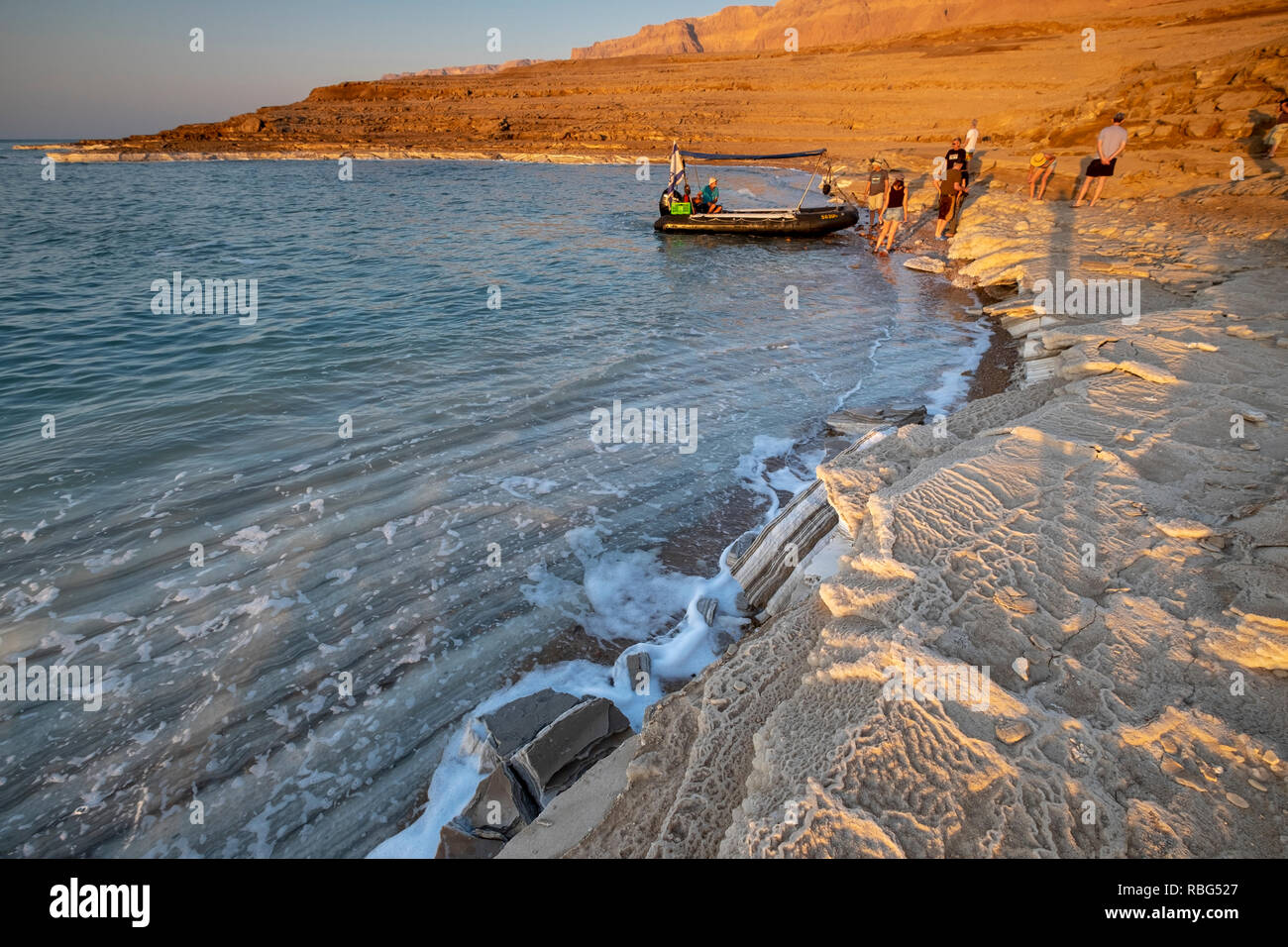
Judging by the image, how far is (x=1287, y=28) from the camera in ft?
98.3

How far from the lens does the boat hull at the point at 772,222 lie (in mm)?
19125

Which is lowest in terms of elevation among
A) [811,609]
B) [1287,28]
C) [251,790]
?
[251,790]

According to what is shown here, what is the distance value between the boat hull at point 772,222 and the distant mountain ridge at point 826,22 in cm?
6404

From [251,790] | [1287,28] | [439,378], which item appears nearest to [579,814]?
[251,790]

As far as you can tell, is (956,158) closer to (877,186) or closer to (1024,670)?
(877,186)

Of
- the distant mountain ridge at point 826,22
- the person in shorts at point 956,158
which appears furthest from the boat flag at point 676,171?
the distant mountain ridge at point 826,22

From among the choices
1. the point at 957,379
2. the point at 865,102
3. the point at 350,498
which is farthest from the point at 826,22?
the point at 350,498

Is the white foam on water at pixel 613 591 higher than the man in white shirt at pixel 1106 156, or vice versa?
the man in white shirt at pixel 1106 156

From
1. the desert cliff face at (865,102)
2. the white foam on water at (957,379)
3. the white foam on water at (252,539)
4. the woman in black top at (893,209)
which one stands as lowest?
the white foam on water at (252,539)

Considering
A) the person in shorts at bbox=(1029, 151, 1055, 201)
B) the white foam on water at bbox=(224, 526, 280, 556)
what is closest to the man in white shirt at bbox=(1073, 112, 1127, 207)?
the person in shorts at bbox=(1029, 151, 1055, 201)

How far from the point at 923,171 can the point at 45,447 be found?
98.4 ft

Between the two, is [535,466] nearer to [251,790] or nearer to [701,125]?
[251,790]

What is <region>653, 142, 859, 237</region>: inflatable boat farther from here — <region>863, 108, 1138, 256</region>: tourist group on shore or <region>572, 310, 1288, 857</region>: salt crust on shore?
<region>572, 310, 1288, 857</region>: salt crust on shore

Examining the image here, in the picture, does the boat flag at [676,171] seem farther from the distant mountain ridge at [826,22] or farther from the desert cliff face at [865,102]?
the distant mountain ridge at [826,22]
